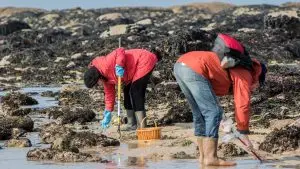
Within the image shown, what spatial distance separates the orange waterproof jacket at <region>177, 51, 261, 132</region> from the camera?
8.28m

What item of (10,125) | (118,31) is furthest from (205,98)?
(118,31)

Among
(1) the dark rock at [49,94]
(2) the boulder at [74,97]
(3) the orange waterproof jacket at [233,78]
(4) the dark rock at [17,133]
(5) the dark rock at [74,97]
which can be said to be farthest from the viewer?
(1) the dark rock at [49,94]

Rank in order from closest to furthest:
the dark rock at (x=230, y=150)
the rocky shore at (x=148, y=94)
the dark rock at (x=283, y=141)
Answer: the dark rock at (x=230, y=150)
the dark rock at (x=283, y=141)
the rocky shore at (x=148, y=94)

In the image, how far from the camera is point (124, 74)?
12.2 meters

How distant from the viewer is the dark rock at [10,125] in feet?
40.3

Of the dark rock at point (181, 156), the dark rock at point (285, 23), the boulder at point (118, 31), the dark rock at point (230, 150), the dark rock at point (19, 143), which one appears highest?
the dark rock at point (230, 150)

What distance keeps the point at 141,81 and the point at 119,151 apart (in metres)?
2.16

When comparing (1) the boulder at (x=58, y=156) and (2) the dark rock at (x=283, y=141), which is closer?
(1) the boulder at (x=58, y=156)

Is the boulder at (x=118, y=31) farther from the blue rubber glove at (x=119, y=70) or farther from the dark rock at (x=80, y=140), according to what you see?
the dark rock at (x=80, y=140)

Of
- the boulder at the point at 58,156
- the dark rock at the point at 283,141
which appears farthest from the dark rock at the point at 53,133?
the dark rock at the point at 283,141

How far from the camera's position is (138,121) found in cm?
1250

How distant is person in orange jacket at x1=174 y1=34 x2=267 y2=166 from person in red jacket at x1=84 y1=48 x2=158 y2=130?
324cm

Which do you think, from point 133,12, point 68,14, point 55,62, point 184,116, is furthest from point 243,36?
point 133,12

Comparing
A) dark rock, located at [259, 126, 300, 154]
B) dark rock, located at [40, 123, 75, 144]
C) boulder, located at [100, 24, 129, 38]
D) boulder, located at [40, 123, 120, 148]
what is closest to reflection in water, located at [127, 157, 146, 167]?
boulder, located at [40, 123, 120, 148]
